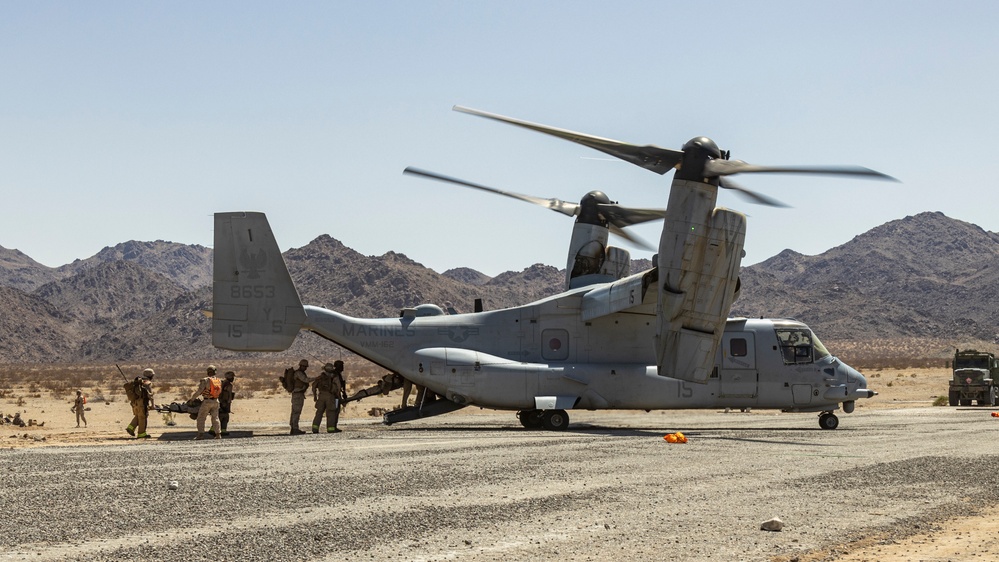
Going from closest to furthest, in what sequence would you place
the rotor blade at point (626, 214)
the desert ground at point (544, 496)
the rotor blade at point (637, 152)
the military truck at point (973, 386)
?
the desert ground at point (544, 496)
the rotor blade at point (637, 152)
the rotor blade at point (626, 214)
the military truck at point (973, 386)

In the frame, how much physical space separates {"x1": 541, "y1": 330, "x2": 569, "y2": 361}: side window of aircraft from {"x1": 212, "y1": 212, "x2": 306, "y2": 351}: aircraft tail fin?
19.5 ft

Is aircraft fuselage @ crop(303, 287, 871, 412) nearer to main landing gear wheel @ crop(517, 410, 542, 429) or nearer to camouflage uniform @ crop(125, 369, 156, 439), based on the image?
main landing gear wheel @ crop(517, 410, 542, 429)

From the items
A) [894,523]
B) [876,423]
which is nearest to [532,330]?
[876,423]

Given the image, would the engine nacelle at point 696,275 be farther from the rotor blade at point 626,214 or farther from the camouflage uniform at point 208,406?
the camouflage uniform at point 208,406

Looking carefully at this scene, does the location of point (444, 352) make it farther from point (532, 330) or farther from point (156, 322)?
point (156, 322)

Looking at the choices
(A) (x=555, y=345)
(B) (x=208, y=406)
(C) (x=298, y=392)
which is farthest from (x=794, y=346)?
(B) (x=208, y=406)

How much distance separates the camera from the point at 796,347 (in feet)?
83.4

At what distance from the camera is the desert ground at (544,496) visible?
30.9ft

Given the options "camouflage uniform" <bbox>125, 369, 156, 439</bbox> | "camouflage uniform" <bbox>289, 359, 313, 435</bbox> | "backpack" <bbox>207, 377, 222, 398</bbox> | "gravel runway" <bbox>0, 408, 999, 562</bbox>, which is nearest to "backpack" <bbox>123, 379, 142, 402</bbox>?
"camouflage uniform" <bbox>125, 369, 156, 439</bbox>

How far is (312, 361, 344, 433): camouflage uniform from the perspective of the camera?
24391 millimetres

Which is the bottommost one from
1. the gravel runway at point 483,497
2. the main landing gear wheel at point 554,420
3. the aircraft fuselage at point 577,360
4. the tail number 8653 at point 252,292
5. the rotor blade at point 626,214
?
the gravel runway at point 483,497

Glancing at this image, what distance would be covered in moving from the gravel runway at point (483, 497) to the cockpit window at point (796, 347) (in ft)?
15.7

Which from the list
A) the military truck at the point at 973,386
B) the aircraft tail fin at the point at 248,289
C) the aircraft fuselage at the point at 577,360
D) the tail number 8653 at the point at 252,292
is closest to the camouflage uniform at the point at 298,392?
the aircraft tail fin at the point at 248,289

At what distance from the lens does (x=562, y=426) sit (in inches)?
963
